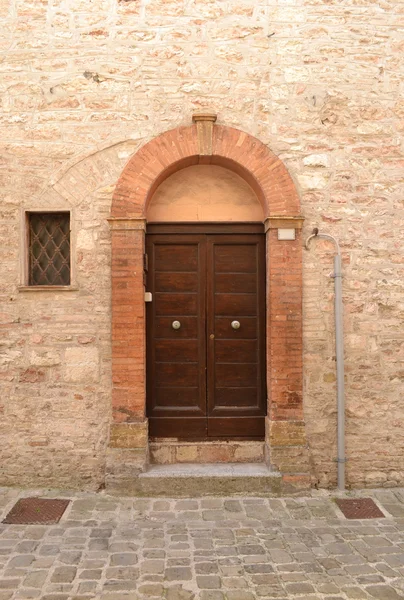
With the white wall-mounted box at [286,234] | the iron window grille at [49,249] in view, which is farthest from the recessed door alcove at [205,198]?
the iron window grille at [49,249]

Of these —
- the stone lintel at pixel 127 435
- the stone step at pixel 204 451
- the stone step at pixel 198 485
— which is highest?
the stone lintel at pixel 127 435

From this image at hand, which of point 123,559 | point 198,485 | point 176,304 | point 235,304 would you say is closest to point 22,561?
point 123,559

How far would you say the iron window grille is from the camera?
16.4 feet

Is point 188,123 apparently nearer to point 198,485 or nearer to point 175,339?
point 175,339

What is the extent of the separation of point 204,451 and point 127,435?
0.90 metres

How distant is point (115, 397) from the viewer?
4.79 meters

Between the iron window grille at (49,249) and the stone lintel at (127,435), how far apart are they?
163 centimetres

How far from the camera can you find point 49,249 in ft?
16.5

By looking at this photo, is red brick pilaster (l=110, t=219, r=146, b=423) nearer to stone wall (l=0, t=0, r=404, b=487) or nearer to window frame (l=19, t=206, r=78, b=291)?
stone wall (l=0, t=0, r=404, b=487)

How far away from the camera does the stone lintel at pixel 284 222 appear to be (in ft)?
15.9

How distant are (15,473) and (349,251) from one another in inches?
166

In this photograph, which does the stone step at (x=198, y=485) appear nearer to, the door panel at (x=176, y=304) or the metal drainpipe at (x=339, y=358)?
the metal drainpipe at (x=339, y=358)

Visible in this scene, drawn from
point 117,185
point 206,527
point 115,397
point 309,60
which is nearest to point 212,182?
point 117,185

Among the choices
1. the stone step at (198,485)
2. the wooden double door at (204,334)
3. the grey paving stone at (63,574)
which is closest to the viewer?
the grey paving stone at (63,574)
